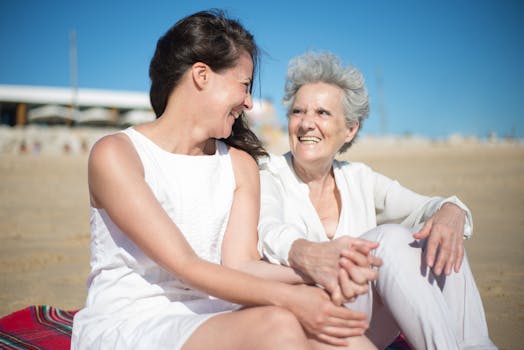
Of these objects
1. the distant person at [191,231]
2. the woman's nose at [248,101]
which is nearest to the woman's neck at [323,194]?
the distant person at [191,231]

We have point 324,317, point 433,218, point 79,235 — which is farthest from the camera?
point 79,235

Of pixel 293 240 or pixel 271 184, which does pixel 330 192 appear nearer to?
pixel 271 184

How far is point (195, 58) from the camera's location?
2457 millimetres

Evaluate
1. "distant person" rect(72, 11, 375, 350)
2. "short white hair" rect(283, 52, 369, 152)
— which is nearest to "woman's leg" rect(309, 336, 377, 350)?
"distant person" rect(72, 11, 375, 350)

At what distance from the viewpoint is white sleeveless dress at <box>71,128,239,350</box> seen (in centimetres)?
207

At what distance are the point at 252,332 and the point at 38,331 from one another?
96.2 inches

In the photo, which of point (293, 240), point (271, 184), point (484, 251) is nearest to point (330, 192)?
point (271, 184)

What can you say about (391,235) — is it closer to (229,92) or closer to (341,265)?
(341,265)

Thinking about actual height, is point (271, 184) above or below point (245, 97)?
below

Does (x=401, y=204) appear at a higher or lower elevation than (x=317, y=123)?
lower

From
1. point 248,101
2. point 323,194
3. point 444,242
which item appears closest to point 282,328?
point 444,242

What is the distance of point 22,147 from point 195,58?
81.8ft

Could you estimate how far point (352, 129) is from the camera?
353 cm

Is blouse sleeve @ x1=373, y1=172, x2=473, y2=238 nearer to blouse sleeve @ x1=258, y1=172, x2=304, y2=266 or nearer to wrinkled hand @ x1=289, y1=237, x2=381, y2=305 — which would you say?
blouse sleeve @ x1=258, y1=172, x2=304, y2=266
